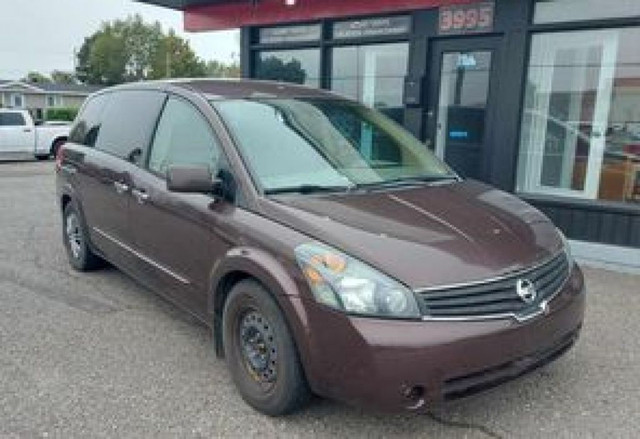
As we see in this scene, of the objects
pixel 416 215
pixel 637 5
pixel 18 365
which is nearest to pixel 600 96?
pixel 637 5

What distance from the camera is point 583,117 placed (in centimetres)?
666

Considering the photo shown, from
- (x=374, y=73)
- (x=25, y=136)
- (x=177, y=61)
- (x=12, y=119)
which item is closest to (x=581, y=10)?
(x=374, y=73)

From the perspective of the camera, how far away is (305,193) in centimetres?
331

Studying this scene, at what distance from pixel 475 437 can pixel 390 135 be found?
218 cm

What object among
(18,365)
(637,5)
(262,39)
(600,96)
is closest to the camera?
(18,365)

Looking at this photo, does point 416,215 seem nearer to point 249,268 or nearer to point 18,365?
point 249,268

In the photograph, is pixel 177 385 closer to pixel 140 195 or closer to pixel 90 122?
pixel 140 195

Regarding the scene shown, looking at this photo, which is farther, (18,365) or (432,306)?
(18,365)

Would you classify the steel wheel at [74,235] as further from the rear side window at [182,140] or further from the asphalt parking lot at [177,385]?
the rear side window at [182,140]

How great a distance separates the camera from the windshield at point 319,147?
344cm

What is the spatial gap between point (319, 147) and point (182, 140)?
97 centimetres

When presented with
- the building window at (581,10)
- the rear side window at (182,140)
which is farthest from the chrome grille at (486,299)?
the building window at (581,10)

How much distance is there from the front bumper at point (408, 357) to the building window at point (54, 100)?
5546 cm

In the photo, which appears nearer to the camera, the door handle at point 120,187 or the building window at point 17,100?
the door handle at point 120,187
